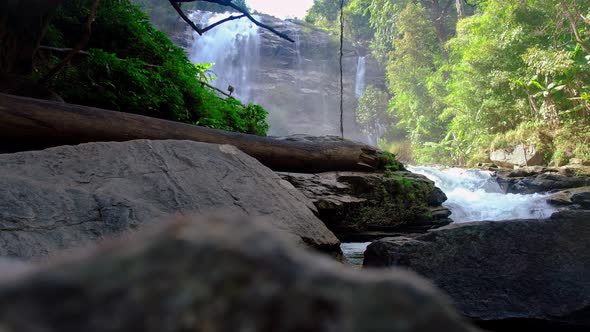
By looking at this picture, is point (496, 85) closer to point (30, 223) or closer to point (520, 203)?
point (520, 203)

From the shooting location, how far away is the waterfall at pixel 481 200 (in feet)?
31.9

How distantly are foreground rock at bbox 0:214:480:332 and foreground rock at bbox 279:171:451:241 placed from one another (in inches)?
170

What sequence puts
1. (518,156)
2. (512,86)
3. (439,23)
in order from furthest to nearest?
(439,23) → (512,86) → (518,156)

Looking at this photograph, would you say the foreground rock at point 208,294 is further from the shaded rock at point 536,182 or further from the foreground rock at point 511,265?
the shaded rock at point 536,182

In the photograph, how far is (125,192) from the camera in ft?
9.41

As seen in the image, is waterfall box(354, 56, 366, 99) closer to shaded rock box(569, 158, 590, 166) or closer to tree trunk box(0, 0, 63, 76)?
shaded rock box(569, 158, 590, 166)

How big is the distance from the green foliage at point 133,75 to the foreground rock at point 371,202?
2037mm

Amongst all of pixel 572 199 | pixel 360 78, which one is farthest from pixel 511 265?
pixel 360 78

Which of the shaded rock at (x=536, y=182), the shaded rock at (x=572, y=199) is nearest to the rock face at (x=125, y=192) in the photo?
the shaded rock at (x=572, y=199)

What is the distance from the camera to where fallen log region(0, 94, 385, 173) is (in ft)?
11.8

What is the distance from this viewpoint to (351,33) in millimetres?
42438

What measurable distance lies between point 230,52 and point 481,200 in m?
27.4

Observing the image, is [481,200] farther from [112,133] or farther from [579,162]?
[112,133]

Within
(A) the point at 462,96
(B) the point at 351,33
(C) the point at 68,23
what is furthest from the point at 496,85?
(B) the point at 351,33
